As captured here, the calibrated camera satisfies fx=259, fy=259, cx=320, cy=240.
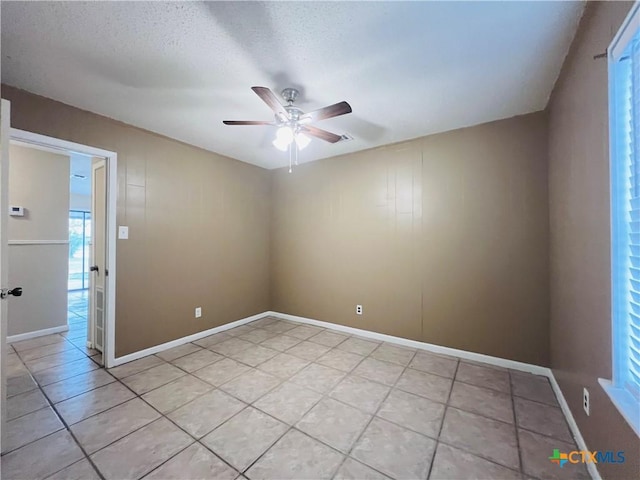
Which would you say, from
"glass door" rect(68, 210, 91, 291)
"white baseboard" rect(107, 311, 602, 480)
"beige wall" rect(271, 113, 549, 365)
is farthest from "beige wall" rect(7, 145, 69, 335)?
"glass door" rect(68, 210, 91, 291)

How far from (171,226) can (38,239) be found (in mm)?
2105

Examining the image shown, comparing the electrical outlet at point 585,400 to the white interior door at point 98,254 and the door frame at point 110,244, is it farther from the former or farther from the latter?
the white interior door at point 98,254

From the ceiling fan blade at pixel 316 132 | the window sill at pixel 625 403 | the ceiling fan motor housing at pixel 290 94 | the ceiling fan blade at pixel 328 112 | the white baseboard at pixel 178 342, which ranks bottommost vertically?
the white baseboard at pixel 178 342

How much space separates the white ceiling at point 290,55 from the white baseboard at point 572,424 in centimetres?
235

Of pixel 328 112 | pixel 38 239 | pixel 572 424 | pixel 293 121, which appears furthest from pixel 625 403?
pixel 38 239

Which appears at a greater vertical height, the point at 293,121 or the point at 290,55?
the point at 290,55

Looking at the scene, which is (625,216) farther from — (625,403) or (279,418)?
(279,418)

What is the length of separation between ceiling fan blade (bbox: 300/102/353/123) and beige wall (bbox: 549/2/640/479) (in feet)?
4.14

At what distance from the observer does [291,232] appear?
4098 mm

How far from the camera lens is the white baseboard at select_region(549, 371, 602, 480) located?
4.36 feet

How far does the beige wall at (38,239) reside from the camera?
10.9 feet

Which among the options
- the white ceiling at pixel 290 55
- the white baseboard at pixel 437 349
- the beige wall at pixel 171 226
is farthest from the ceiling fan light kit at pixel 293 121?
the white baseboard at pixel 437 349

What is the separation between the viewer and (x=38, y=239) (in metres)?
3.49

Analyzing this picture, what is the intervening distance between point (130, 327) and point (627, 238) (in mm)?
3744
